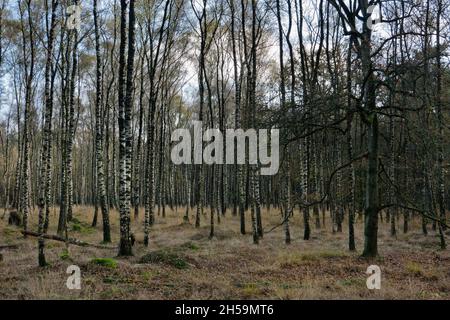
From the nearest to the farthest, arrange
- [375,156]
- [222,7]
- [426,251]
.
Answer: [375,156] → [426,251] → [222,7]

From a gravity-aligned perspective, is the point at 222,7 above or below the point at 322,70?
above

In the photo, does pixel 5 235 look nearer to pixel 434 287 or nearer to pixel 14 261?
pixel 14 261

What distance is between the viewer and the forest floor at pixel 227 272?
23.6 feet

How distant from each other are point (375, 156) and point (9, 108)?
111 ft

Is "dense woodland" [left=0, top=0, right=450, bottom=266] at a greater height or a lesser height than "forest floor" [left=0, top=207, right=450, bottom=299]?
greater

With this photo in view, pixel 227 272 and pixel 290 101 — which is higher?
pixel 290 101

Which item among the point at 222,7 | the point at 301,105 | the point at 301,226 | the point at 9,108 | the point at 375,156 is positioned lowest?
the point at 301,226

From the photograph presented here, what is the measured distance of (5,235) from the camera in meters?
16.2

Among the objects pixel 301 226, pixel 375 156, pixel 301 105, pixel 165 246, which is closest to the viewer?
pixel 301 105

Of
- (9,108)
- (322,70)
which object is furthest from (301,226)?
(9,108)

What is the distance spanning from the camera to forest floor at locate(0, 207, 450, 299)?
283 inches

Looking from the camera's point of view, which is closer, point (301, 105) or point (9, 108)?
point (301, 105)

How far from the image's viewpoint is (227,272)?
9.87m

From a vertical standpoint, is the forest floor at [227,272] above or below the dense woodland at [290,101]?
below
